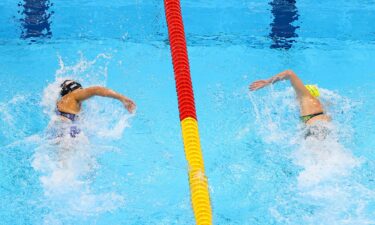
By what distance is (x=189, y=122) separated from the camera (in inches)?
102

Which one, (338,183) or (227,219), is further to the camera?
(338,183)

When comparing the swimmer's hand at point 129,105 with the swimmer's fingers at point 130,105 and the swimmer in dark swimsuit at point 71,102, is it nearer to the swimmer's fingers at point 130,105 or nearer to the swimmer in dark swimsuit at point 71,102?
the swimmer's fingers at point 130,105

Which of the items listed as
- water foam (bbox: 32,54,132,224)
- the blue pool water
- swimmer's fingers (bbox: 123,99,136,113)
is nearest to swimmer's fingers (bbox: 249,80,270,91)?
the blue pool water

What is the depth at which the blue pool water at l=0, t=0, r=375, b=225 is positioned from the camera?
3896mm

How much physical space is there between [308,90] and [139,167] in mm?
1352

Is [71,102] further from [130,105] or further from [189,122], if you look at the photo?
[189,122]

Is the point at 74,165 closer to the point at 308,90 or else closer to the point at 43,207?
the point at 43,207

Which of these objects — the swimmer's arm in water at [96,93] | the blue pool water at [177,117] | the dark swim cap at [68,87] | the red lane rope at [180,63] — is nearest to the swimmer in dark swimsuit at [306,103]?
the blue pool water at [177,117]

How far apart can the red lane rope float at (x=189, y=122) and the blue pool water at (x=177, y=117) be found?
129 cm

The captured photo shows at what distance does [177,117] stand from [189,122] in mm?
2064

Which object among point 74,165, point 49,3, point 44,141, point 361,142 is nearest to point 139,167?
point 74,165

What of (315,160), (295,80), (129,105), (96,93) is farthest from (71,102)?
(315,160)

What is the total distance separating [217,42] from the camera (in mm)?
5539

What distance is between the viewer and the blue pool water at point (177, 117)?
390 centimetres
